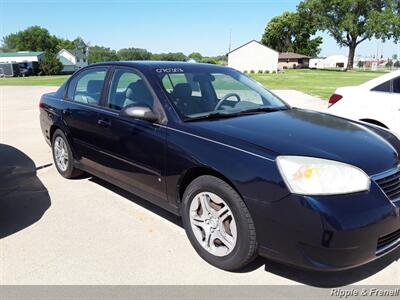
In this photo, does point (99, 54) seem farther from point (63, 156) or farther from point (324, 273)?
point (324, 273)

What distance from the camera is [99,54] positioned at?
4606 inches

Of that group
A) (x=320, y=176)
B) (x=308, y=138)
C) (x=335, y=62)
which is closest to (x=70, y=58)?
(x=335, y=62)

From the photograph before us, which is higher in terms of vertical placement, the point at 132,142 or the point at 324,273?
the point at 132,142

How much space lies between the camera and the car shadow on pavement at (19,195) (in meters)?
4.10

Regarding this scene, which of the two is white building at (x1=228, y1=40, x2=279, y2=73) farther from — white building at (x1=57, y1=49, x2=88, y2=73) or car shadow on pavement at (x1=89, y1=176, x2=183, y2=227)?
car shadow on pavement at (x1=89, y1=176, x2=183, y2=227)

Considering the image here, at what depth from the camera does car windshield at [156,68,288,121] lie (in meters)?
3.71

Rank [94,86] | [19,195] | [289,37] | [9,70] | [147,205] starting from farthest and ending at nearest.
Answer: [289,37] < [9,70] < [19,195] < [94,86] < [147,205]

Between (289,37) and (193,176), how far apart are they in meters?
109

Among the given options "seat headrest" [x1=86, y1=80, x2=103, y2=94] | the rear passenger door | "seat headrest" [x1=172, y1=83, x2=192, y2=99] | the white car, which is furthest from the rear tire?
the white car

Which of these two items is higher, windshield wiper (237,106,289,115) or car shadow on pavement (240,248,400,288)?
windshield wiper (237,106,289,115)

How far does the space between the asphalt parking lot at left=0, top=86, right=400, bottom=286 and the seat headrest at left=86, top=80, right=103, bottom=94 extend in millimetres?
1245

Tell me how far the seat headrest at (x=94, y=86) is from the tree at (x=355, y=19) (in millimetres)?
71329
